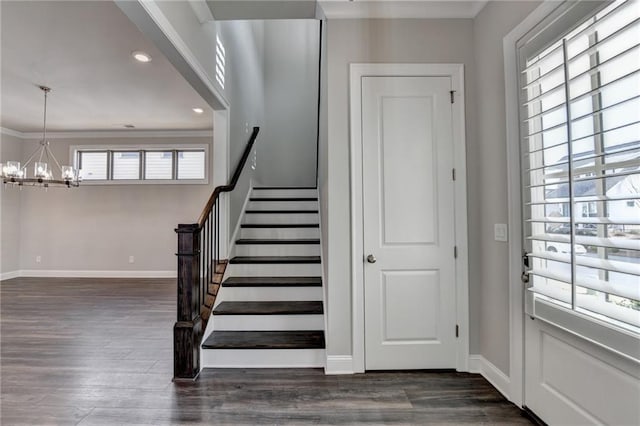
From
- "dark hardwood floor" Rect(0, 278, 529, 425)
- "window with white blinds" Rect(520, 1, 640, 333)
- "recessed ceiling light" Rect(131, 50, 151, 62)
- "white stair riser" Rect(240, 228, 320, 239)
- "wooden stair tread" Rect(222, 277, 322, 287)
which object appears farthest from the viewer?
"white stair riser" Rect(240, 228, 320, 239)

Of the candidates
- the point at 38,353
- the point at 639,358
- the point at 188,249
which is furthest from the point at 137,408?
the point at 639,358

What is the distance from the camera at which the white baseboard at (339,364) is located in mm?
2283

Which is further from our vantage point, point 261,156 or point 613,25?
point 261,156

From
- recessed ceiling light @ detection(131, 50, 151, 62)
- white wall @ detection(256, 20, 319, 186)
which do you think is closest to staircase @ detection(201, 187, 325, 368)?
white wall @ detection(256, 20, 319, 186)

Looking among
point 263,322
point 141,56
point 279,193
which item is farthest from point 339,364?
point 141,56

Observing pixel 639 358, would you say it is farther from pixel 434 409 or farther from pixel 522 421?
pixel 434 409

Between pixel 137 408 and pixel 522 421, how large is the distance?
2.28 m

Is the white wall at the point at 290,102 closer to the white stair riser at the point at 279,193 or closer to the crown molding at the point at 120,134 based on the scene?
the white stair riser at the point at 279,193

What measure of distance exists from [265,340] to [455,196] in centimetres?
184

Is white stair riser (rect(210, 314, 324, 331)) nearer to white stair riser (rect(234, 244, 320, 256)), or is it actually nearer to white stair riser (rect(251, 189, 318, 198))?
white stair riser (rect(234, 244, 320, 256))

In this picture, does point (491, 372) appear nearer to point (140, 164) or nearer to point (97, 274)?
point (140, 164)

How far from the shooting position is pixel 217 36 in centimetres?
296

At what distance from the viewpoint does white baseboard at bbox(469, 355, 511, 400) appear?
2.02 metres

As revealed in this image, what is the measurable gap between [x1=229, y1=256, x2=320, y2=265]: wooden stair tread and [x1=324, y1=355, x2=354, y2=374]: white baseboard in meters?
1.09
